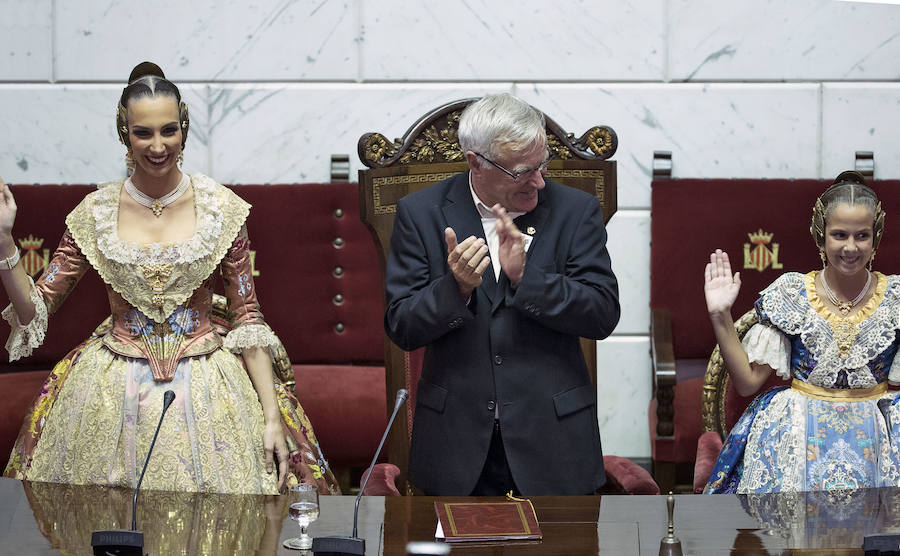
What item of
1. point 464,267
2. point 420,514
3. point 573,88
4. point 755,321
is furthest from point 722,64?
point 420,514

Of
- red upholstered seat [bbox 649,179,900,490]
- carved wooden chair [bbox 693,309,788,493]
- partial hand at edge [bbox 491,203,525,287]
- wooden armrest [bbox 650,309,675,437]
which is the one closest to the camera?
partial hand at edge [bbox 491,203,525,287]

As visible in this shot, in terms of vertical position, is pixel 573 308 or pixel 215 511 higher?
pixel 573 308

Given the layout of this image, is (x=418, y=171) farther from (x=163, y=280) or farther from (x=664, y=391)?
(x=664, y=391)

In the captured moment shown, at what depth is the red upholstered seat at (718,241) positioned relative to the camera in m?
4.40

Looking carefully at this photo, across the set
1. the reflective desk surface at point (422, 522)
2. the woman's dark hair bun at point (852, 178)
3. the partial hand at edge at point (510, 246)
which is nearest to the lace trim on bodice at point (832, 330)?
the woman's dark hair bun at point (852, 178)

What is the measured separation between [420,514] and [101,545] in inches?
25.1

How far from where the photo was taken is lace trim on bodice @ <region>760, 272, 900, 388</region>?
3.07 metres

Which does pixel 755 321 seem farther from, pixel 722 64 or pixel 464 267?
pixel 722 64

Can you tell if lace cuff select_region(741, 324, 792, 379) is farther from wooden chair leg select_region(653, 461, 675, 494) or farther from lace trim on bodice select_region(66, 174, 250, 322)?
lace trim on bodice select_region(66, 174, 250, 322)

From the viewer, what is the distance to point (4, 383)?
411 cm

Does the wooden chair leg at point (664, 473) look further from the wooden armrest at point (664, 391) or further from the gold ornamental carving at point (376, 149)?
the gold ornamental carving at point (376, 149)

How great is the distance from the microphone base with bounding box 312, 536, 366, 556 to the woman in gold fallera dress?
843 millimetres

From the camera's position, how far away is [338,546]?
2191 mm

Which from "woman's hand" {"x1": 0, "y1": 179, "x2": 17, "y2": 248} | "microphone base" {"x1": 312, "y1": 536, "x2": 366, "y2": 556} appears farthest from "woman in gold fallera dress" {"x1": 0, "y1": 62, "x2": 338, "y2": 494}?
"microphone base" {"x1": 312, "y1": 536, "x2": 366, "y2": 556}
